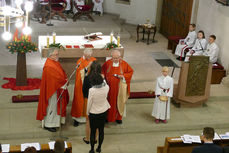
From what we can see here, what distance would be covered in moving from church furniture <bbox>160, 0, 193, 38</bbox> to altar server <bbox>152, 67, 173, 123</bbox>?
19.4 feet

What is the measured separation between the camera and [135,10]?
663 inches

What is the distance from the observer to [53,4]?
15.7 meters

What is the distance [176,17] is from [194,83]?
6.09 meters

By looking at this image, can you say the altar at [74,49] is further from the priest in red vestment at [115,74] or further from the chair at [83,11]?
the chair at [83,11]

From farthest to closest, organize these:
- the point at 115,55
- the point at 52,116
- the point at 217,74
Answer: the point at 217,74 → the point at 52,116 → the point at 115,55

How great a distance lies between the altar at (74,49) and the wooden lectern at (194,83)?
1639 millimetres

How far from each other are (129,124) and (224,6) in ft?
16.3

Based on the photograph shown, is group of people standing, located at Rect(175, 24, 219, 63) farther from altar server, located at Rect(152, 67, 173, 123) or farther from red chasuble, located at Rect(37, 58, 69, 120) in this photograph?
red chasuble, located at Rect(37, 58, 69, 120)

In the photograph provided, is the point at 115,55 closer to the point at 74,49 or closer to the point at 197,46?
the point at 74,49

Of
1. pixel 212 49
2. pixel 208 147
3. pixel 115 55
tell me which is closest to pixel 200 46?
pixel 212 49

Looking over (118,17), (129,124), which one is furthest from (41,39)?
(118,17)

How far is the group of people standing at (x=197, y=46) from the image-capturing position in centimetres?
1125

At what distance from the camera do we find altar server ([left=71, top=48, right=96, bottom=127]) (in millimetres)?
7750

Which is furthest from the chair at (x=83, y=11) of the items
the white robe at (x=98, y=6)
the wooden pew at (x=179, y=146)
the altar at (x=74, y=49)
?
the wooden pew at (x=179, y=146)
